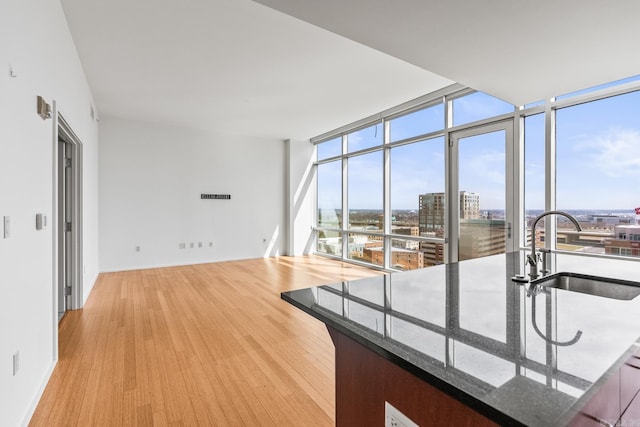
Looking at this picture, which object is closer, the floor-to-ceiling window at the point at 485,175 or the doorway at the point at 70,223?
the floor-to-ceiling window at the point at 485,175

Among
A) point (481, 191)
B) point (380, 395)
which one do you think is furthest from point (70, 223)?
point (481, 191)

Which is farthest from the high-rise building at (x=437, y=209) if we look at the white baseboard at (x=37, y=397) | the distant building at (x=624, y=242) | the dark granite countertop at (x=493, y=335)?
the white baseboard at (x=37, y=397)

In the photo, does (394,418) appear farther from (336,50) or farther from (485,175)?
(485,175)

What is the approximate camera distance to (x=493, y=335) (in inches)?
34.4

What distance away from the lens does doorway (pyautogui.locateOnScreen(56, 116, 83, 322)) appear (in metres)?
3.75

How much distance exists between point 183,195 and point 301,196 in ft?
9.27

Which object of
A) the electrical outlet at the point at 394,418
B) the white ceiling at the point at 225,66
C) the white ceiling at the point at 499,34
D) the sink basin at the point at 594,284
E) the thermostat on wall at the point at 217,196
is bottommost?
the electrical outlet at the point at 394,418

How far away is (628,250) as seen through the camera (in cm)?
323

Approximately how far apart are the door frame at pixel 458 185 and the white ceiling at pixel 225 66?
832mm

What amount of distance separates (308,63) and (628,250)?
401 cm

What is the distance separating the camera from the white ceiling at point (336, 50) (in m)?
2.13

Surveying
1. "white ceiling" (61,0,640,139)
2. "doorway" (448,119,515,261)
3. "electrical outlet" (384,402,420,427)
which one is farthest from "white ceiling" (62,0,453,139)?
"electrical outlet" (384,402,420,427)

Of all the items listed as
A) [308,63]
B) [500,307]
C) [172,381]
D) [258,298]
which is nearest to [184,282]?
[258,298]

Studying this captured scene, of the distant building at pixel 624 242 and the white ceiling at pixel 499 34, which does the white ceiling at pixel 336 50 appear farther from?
the distant building at pixel 624 242
